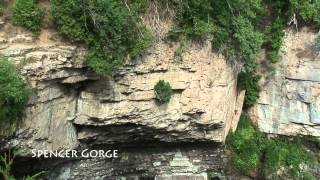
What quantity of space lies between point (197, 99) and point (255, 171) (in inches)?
102

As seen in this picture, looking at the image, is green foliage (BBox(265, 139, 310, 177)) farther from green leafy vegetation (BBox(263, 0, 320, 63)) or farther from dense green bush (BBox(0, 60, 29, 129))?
dense green bush (BBox(0, 60, 29, 129))

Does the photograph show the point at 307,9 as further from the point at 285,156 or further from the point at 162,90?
the point at 162,90

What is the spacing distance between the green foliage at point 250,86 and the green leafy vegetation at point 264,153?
507mm

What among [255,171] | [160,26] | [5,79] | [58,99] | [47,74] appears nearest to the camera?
[5,79]

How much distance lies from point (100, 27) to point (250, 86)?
4413mm

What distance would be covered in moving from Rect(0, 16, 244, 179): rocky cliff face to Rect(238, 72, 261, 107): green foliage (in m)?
0.49

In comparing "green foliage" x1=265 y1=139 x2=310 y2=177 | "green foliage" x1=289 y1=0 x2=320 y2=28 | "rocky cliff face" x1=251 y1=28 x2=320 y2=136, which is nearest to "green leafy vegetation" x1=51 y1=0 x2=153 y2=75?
"green foliage" x1=289 y1=0 x2=320 y2=28

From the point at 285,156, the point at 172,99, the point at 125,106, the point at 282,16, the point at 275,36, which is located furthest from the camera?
the point at 285,156

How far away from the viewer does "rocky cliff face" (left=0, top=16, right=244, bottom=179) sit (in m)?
7.96

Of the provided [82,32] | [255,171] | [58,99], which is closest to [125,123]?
[58,99]

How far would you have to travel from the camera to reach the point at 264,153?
36.1ft

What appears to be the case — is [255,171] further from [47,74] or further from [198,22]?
[47,74]

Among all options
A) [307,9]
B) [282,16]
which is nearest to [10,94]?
[282,16]

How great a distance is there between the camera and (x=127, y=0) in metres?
8.59
